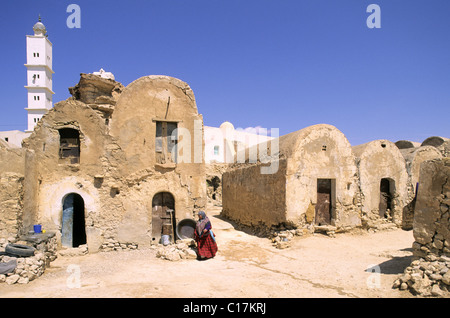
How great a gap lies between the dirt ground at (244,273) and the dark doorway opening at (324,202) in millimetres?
797

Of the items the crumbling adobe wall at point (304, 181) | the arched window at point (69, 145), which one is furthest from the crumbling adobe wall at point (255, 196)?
the arched window at point (69, 145)

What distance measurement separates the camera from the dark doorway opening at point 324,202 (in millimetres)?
10383

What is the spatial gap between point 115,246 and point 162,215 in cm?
168

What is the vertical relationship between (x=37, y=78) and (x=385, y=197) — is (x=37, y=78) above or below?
above

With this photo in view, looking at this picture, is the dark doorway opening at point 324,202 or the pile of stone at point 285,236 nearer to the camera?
the pile of stone at point 285,236

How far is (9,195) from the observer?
718 centimetres

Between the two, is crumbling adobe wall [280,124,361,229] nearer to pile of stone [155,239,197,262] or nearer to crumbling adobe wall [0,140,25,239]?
pile of stone [155,239,197,262]

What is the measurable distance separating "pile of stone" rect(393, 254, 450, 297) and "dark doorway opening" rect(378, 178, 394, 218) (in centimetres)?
696

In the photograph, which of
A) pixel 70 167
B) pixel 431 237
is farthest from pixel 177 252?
pixel 431 237

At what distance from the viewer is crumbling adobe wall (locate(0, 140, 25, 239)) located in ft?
23.3

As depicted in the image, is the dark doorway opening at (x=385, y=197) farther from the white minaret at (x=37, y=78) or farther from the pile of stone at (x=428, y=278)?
the white minaret at (x=37, y=78)

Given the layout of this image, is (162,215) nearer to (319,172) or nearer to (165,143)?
(165,143)

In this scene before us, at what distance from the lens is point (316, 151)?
10.2 m

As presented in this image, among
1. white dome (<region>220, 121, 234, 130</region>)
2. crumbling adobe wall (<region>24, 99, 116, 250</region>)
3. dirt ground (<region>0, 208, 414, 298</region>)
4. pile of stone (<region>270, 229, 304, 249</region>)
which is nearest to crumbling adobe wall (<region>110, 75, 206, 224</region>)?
crumbling adobe wall (<region>24, 99, 116, 250</region>)
